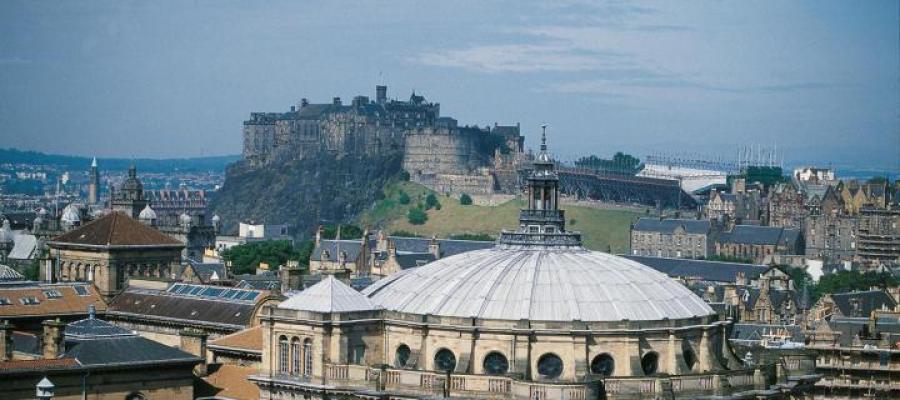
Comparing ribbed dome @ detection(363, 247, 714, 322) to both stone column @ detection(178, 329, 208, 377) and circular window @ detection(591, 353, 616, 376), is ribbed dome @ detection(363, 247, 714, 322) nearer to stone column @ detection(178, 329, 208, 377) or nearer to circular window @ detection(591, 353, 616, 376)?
circular window @ detection(591, 353, 616, 376)

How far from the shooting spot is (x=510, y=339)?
277 feet

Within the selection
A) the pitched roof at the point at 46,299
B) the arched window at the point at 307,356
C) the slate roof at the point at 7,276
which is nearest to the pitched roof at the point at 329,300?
the arched window at the point at 307,356

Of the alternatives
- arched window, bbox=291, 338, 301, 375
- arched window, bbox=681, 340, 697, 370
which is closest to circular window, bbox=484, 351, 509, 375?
arched window, bbox=681, 340, 697, 370

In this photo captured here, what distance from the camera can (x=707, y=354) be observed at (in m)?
87.7

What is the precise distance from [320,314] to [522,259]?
397 inches

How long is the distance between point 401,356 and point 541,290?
6277 mm

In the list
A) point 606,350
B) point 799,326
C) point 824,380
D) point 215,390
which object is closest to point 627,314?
point 606,350

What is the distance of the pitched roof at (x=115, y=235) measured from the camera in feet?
509

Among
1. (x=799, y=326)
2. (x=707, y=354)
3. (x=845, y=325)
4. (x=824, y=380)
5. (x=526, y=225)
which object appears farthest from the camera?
(x=799, y=326)

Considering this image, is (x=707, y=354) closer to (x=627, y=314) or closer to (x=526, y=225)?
(x=627, y=314)

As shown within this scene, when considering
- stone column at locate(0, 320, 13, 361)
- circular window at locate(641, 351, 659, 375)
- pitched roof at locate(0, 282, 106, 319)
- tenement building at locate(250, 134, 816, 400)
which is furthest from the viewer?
pitched roof at locate(0, 282, 106, 319)

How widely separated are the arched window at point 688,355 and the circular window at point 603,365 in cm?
368

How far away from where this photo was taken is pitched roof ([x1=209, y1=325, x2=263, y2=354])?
10775 cm

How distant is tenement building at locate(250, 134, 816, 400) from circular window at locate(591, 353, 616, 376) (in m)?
0.04
